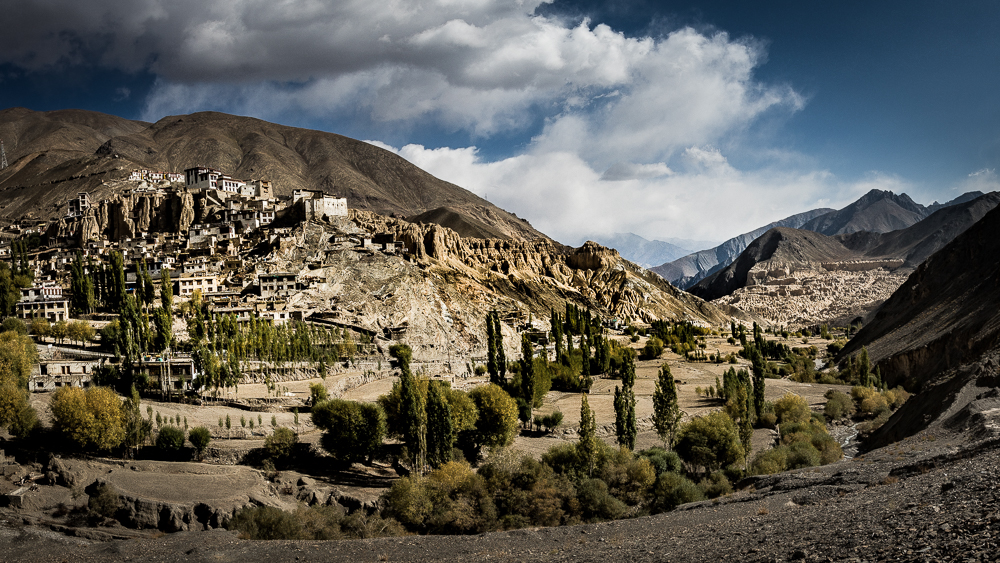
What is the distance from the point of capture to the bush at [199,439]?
1387 inches

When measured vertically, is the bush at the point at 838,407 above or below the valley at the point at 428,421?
below

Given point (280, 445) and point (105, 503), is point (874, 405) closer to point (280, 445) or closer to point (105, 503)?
point (280, 445)

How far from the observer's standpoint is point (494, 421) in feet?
133

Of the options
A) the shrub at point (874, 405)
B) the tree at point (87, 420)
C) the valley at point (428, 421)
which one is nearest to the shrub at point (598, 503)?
the valley at point (428, 421)

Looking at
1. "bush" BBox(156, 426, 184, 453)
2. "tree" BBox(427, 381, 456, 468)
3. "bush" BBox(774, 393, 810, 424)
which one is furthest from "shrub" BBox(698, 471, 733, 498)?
"bush" BBox(156, 426, 184, 453)

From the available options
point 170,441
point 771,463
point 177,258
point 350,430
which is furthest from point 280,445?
point 177,258

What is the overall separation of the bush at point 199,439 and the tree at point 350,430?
576 centimetres

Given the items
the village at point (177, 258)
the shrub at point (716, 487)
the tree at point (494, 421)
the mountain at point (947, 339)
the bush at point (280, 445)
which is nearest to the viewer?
the shrub at point (716, 487)

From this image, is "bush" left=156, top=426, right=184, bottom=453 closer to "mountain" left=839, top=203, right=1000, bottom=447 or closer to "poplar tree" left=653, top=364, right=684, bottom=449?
"poplar tree" left=653, top=364, right=684, bottom=449

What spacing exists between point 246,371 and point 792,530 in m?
45.1

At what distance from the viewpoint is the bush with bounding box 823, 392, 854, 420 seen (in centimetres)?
5062

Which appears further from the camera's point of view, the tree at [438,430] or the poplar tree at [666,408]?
the poplar tree at [666,408]

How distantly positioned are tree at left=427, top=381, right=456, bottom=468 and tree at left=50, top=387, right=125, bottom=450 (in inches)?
648

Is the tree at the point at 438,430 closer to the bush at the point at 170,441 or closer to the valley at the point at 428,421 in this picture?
the valley at the point at 428,421
